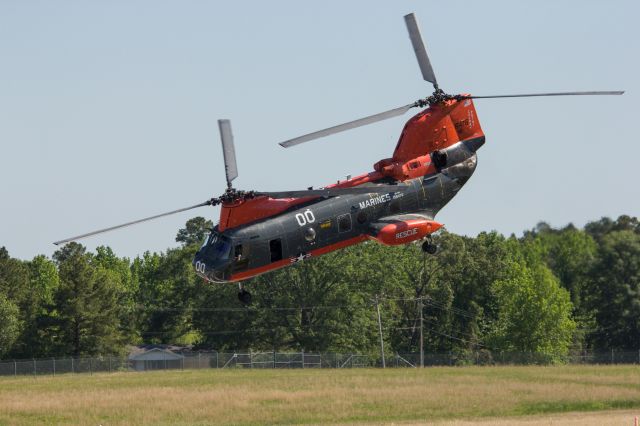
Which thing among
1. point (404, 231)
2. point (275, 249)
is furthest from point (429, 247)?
point (275, 249)

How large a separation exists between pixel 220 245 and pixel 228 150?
12.5 ft

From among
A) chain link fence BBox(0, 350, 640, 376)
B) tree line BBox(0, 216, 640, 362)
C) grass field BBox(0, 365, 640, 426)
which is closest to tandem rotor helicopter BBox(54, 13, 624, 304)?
grass field BBox(0, 365, 640, 426)

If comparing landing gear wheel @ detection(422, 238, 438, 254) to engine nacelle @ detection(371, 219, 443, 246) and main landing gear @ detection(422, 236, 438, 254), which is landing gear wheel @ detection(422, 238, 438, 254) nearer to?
main landing gear @ detection(422, 236, 438, 254)

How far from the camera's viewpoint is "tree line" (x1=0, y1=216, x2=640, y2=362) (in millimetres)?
123688

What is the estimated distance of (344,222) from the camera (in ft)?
170

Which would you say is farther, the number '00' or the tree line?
the tree line

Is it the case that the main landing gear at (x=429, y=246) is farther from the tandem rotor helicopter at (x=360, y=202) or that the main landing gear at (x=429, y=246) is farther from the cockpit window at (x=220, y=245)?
the cockpit window at (x=220, y=245)

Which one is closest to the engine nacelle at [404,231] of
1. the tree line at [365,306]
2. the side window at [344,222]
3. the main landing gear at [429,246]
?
the main landing gear at [429,246]

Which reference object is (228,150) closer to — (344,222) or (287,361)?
(344,222)

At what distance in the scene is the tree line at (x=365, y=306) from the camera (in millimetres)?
123688

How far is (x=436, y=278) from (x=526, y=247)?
3234cm

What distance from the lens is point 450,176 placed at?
184 feet

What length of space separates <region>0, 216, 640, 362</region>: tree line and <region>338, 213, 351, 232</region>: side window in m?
70.8

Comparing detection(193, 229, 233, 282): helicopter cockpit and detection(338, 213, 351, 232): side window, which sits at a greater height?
detection(338, 213, 351, 232): side window
